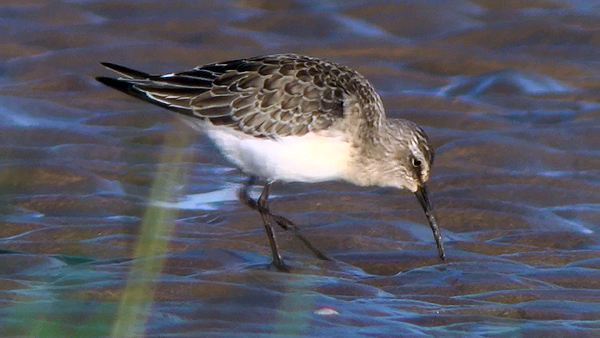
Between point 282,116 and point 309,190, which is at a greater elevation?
point 282,116

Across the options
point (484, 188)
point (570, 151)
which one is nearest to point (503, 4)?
point (570, 151)

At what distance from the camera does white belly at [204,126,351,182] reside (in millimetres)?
7316

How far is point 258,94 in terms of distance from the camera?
7609 millimetres

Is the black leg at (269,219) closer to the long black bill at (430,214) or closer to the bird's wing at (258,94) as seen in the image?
the bird's wing at (258,94)

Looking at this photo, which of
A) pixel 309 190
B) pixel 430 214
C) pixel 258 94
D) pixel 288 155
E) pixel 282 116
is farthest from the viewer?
pixel 309 190

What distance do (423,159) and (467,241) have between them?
0.63 meters

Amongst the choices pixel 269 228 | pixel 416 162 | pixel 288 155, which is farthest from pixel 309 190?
pixel 288 155

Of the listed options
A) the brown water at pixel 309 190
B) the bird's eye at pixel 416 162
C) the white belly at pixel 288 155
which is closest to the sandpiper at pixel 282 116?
the white belly at pixel 288 155

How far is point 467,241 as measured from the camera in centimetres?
792

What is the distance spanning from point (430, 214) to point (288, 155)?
114 centimetres

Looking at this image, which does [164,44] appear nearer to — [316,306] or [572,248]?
[572,248]

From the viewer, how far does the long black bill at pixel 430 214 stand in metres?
7.54

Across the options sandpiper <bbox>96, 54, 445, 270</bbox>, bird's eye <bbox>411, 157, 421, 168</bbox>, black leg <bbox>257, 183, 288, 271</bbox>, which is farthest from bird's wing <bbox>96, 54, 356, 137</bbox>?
bird's eye <bbox>411, 157, 421, 168</bbox>

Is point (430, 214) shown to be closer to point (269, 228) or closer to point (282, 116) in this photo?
point (269, 228)
